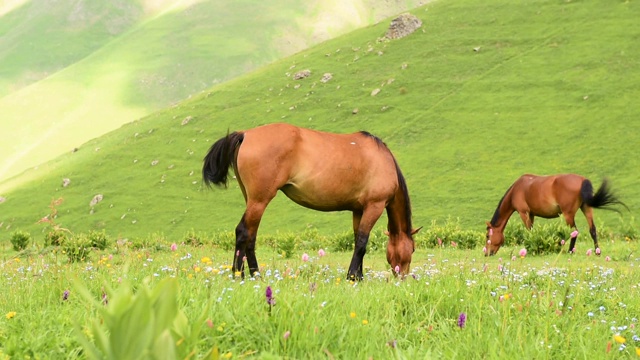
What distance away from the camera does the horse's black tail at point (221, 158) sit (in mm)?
11508

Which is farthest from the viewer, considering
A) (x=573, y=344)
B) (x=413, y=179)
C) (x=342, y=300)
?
(x=413, y=179)

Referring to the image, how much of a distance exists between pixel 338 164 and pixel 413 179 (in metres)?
38.3

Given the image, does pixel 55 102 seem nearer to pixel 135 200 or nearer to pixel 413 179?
pixel 135 200

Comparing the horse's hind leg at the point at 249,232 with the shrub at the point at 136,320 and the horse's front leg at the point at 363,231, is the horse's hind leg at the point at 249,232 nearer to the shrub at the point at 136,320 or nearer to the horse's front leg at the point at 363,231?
the horse's front leg at the point at 363,231

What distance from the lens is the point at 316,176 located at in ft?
38.1

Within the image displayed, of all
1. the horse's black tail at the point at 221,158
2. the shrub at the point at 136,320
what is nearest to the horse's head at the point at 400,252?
the horse's black tail at the point at 221,158

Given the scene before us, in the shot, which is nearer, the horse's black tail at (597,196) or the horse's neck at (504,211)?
the horse's black tail at (597,196)

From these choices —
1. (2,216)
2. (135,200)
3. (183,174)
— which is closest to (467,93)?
(183,174)

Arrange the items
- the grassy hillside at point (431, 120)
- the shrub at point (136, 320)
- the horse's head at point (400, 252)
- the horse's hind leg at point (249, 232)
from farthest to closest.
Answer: the grassy hillside at point (431, 120)
the horse's head at point (400, 252)
the horse's hind leg at point (249, 232)
the shrub at point (136, 320)

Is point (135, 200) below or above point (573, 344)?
below

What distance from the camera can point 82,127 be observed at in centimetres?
15912

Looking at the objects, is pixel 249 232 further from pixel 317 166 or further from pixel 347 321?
pixel 347 321

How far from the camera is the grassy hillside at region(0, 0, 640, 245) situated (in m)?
45.8

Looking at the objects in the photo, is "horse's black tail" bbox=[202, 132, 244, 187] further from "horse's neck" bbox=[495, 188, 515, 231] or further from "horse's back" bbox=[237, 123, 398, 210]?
"horse's neck" bbox=[495, 188, 515, 231]
